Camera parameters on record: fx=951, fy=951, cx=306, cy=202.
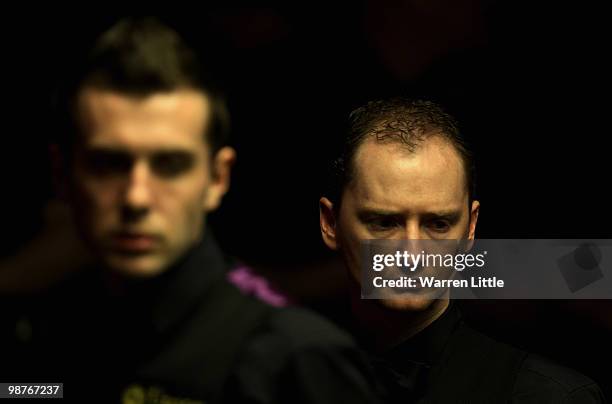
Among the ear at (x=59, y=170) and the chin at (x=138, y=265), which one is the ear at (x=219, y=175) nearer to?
the chin at (x=138, y=265)

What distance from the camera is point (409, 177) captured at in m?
2.55

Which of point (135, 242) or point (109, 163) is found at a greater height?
point (109, 163)

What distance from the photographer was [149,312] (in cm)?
238

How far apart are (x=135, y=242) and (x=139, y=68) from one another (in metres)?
0.43

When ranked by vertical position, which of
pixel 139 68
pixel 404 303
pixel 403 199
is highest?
pixel 139 68

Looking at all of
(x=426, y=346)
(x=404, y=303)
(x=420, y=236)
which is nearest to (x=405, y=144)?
(x=420, y=236)

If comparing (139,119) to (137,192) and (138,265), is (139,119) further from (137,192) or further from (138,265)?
(138,265)

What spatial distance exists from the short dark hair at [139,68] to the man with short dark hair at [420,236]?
458mm

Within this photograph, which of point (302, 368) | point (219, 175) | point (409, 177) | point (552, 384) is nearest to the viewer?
point (302, 368)

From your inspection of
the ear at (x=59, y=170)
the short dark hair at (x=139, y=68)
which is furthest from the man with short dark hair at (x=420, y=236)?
the ear at (x=59, y=170)

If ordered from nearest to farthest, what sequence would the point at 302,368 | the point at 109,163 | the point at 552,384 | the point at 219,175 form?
1. the point at 302,368
2. the point at 109,163
3. the point at 219,175
4. the point at 552,384

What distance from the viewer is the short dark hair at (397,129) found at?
2637 millimetres

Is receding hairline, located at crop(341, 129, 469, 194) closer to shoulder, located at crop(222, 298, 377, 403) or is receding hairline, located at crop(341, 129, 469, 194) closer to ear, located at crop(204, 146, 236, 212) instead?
ear, located at crop(204, 146, 236, 212)

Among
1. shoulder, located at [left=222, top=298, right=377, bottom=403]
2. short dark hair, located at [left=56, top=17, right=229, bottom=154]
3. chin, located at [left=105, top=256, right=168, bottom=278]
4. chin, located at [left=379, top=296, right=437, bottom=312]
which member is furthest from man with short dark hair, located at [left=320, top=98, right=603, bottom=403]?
chin, located at [left=105, top=256, right=168, bottom=278]
